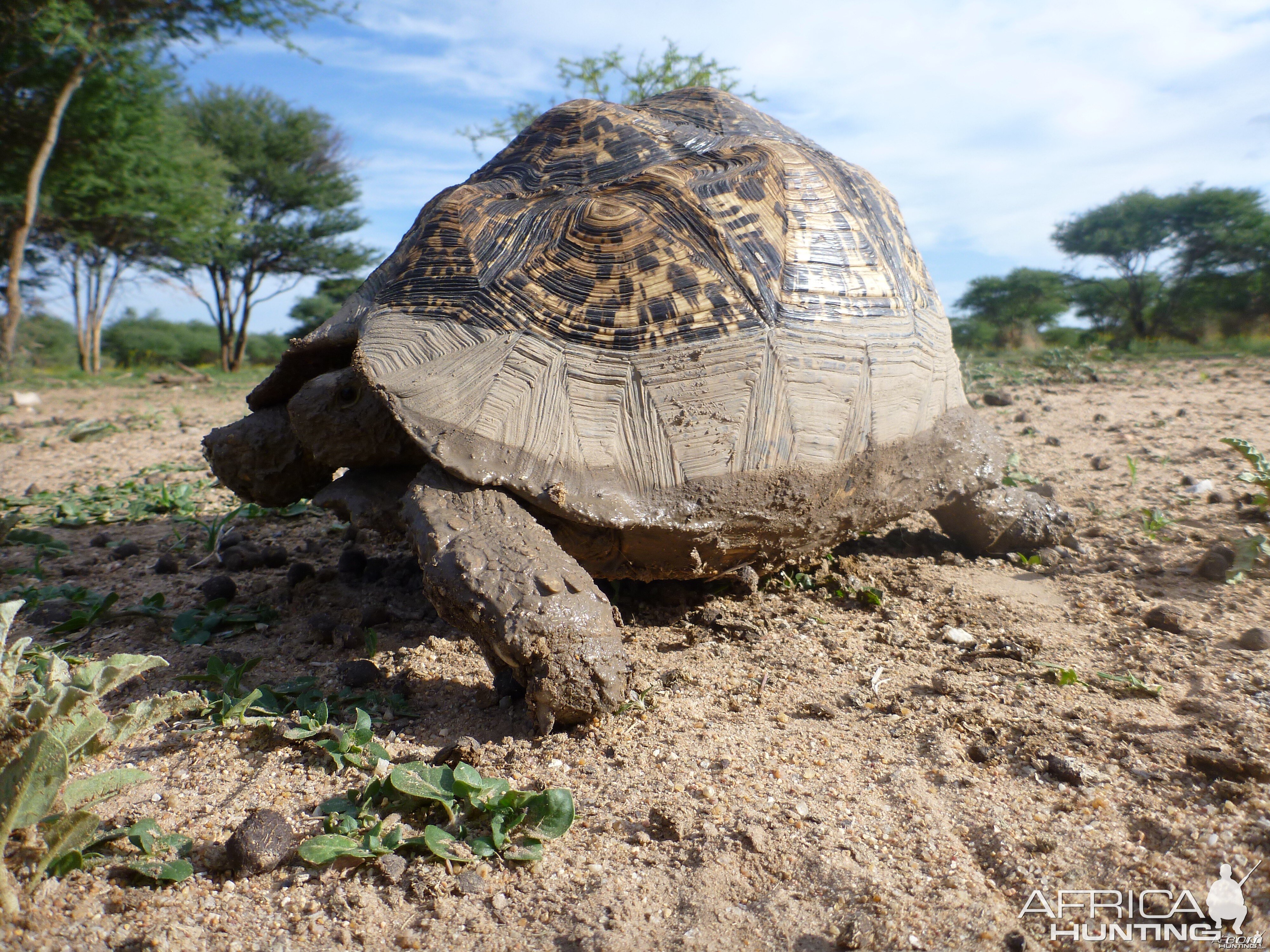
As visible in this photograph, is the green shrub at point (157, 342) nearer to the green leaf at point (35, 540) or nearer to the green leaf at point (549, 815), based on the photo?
the green leaf at point (35, 540)

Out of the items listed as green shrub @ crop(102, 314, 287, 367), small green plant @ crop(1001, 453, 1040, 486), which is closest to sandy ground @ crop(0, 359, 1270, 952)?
small green plant @ crop(1001, 453, 1040, 486)

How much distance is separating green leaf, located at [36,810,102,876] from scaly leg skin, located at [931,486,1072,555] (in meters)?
3.44

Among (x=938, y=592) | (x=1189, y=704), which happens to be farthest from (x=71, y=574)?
(x=1189, y=704)

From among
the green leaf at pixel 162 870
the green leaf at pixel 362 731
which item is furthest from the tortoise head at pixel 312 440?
the green leaf at pixel 162 870

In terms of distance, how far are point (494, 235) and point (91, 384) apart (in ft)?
44.5

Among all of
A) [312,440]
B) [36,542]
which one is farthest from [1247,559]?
[36,542]

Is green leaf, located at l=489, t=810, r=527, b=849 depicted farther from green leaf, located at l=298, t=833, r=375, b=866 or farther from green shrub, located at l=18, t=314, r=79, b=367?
green shrub, located at l=18, t=314, r=79, b=367

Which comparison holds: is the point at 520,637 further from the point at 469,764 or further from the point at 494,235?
the point at 494,235

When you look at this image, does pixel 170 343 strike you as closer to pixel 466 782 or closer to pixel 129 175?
pixel 129 175

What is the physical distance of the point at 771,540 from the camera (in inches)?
115

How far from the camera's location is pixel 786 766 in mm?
2170

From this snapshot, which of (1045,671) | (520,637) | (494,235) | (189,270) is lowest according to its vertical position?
(1045,671)

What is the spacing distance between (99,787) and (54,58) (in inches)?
700

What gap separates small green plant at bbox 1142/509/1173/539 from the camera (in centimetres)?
398
